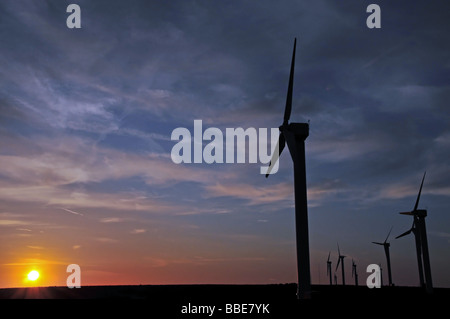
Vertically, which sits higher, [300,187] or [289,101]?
[289,101]

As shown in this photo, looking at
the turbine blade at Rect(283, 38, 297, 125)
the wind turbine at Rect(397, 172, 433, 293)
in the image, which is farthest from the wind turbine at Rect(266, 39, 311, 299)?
the wind turbine at Rect(397, 172, 433, 293)

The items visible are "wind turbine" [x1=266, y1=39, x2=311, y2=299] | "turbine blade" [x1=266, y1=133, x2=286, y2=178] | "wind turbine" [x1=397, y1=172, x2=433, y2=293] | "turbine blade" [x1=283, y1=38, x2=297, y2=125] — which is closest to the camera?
"wind turbine" [x1=266, y1=39, x2=311, y2=299]

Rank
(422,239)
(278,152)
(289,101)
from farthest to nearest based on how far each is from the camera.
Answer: (422,239) < (278,152) < (289,101)

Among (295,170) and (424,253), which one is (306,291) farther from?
(424,253)

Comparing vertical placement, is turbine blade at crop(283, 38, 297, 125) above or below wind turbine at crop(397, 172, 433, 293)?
above

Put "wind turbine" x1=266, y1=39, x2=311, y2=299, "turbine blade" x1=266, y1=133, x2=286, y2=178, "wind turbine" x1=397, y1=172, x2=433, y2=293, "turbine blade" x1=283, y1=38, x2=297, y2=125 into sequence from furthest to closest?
1. "wind turbine" x1=397, y1=172, x2=433, y2=293
2. "turbine blade" x1=266, y1=133, x2=286, y2=178
3. "turbine blade" x1=283, y1=38, x2=297, y2=125
4. "wind turbine" x1=266, y1=39, x2=311, y2=299

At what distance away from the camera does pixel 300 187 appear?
66562 mm

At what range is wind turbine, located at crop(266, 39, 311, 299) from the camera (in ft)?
212

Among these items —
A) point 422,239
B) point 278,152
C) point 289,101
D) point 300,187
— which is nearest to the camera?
point 300,187

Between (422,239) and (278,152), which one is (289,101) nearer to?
(278,152)

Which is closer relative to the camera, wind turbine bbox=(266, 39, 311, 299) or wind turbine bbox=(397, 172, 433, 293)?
wind turbine bbox=(266, 39, 311, 299)

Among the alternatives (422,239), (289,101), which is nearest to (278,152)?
(289,101)

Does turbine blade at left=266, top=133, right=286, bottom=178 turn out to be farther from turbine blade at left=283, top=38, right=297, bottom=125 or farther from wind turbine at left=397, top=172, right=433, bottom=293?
wind turbine at left=397, top=172, right=433, bottom=293
